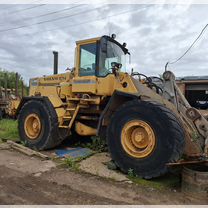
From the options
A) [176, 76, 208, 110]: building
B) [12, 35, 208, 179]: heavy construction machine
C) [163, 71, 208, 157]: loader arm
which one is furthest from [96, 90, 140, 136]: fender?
[176, 76, 208, 110]: building

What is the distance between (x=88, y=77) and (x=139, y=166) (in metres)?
2.81

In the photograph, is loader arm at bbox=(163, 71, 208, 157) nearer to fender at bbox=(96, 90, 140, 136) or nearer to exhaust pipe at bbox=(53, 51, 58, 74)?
fender at bbox=(96, 90, 140, 136)

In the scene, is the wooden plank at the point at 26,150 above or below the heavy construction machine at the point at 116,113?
below

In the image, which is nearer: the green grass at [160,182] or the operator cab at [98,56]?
the green grass at [160,182]

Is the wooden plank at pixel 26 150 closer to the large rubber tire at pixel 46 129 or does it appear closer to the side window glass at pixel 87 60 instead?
the large rubber tire at pixel 46 129

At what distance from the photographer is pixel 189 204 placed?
427 cm

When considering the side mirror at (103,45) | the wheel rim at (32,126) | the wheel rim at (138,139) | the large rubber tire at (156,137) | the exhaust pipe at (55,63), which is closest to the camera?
the large rubber tire at (156,137)

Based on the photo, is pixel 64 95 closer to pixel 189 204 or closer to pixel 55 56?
pixel 55 56

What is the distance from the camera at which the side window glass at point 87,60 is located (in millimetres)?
7191

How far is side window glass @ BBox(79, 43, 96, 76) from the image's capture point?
7.19 m

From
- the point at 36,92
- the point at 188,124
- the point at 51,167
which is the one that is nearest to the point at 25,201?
the point at 51,167

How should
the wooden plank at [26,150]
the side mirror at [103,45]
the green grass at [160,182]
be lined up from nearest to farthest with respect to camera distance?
the green grass at [160,182] → the wooden plank at [26,150] → the side mirror at [103,45]

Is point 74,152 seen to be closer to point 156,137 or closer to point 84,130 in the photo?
point 84,130

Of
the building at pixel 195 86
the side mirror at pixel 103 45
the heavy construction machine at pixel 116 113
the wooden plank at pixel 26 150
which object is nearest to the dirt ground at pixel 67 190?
the heavy construction machine at pixel 116 113
